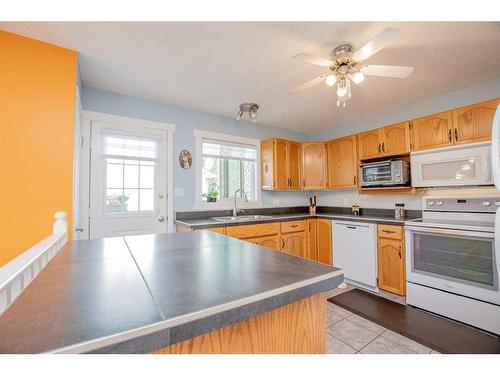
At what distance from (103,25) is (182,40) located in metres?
0.51

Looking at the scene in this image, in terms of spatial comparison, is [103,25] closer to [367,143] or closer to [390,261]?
[367,143]

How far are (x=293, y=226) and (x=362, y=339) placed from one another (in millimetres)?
1582

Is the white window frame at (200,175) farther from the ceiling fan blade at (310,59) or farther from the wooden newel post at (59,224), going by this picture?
the ceiling fan blade at (310,59)

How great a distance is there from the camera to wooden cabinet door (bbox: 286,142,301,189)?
3.72 metres

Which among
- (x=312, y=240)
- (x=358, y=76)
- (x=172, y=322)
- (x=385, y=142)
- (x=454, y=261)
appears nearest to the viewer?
(x=172, y=322)

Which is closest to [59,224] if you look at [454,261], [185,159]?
[185,159]

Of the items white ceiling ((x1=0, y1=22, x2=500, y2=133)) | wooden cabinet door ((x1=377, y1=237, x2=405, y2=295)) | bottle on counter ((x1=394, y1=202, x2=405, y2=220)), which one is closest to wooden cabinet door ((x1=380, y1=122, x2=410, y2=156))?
white ceiling ((x1=0, y1=22, x2=500, y2=133))

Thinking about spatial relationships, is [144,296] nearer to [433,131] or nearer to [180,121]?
[180,121]

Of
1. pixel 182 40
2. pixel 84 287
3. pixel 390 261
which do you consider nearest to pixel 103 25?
pixel 182 40

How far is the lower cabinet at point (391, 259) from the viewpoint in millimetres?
2527

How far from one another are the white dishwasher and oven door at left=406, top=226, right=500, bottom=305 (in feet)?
1.30

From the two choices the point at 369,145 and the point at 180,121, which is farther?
the point at 369,145

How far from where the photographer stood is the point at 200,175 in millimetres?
3176

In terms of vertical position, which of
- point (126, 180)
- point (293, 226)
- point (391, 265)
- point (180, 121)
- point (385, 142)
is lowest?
point (391, 265)
